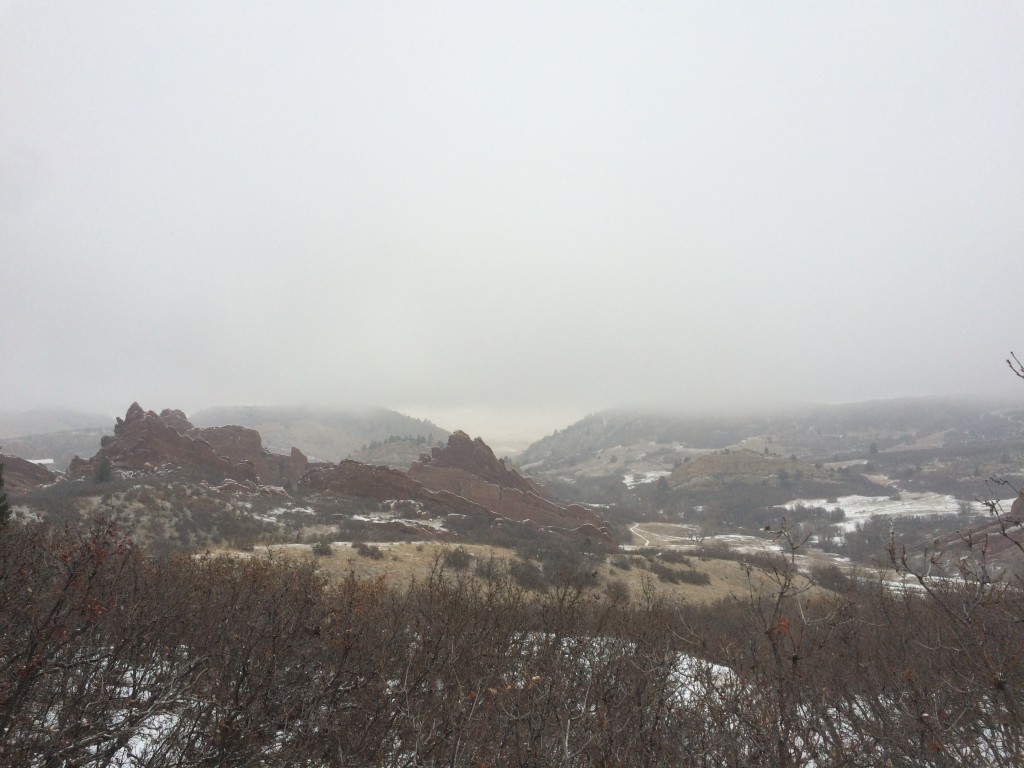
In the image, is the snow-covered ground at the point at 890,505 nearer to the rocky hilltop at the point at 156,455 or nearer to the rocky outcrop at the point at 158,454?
the rocky hilltop at the point at 156,455

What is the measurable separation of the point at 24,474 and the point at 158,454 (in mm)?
9288

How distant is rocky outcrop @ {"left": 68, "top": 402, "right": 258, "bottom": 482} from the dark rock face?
5.67 ft

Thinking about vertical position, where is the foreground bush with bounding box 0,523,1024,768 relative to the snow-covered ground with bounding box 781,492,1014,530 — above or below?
above

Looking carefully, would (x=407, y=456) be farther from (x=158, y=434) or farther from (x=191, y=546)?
(x=191, y=546)

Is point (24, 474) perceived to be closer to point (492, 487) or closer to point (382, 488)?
point (382, 488)

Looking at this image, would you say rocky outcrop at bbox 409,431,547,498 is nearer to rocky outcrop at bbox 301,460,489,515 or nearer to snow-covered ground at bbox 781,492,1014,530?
rocky outcrop at bbox 301,460,489,515

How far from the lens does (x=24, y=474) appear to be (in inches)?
1592

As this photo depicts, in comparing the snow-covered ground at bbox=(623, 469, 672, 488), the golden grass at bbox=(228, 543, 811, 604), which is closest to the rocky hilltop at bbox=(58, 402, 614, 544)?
the golden grass at bbox=(228, 543, 811, 604)

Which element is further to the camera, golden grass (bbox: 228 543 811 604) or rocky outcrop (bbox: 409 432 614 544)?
rocky outcrop (bbox: 409 432 614 544)

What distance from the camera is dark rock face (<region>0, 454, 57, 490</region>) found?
127 ft

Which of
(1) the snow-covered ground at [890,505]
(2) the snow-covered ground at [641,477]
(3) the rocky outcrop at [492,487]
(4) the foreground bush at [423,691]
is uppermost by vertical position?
(4) the foreground bush at [423,691]

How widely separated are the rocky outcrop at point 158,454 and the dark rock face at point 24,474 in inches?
68.0

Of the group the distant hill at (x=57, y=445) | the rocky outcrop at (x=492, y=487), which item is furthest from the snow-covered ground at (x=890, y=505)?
the distant hill at (x=57, y=445)

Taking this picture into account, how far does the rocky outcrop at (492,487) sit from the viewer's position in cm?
4887
